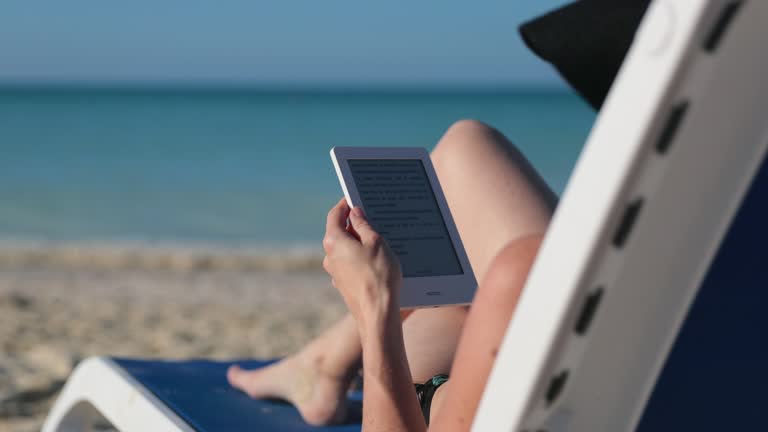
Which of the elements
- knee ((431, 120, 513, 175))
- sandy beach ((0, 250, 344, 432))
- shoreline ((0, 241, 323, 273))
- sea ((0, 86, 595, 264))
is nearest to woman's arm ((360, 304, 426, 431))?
knee ((431, 120, 513, 175))

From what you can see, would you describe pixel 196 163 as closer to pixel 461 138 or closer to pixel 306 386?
pixel 306 386

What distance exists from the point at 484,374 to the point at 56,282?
720 cm

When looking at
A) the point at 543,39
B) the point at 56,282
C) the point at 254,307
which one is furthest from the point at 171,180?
the point at 543,39

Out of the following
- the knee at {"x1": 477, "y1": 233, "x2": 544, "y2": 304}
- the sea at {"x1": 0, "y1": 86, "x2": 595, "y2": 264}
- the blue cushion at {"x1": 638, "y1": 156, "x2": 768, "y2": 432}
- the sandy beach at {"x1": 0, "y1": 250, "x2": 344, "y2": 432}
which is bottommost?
the blue cushion at {"x1": 638, "y1": 156, "x2": 768, "y2": 432}

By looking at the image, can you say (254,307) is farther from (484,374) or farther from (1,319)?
(484,374)

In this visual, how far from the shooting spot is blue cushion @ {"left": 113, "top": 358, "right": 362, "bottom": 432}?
214 cm

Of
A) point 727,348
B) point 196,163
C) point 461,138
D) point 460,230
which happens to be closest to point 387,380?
point 727,348

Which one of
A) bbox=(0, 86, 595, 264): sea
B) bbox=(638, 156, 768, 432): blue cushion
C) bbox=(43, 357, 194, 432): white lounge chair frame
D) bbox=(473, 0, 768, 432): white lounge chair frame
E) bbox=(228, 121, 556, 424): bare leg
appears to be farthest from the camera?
bbox=(0, 86, 595, 264): sea

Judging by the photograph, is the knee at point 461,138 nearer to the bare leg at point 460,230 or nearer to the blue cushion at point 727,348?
the bare leg at point 460,230

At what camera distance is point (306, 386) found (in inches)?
89.8

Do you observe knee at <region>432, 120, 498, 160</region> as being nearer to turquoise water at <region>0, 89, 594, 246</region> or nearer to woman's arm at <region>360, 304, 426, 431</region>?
woman's arm at <region>360, 304, 426, 431</region>

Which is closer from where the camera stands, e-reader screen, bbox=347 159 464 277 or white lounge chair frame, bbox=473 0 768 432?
white lounge chair frame, bbox=473 0 768 432

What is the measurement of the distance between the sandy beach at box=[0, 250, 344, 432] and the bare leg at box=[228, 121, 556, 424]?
1412mm

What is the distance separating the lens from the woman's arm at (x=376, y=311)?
4.51 feet
